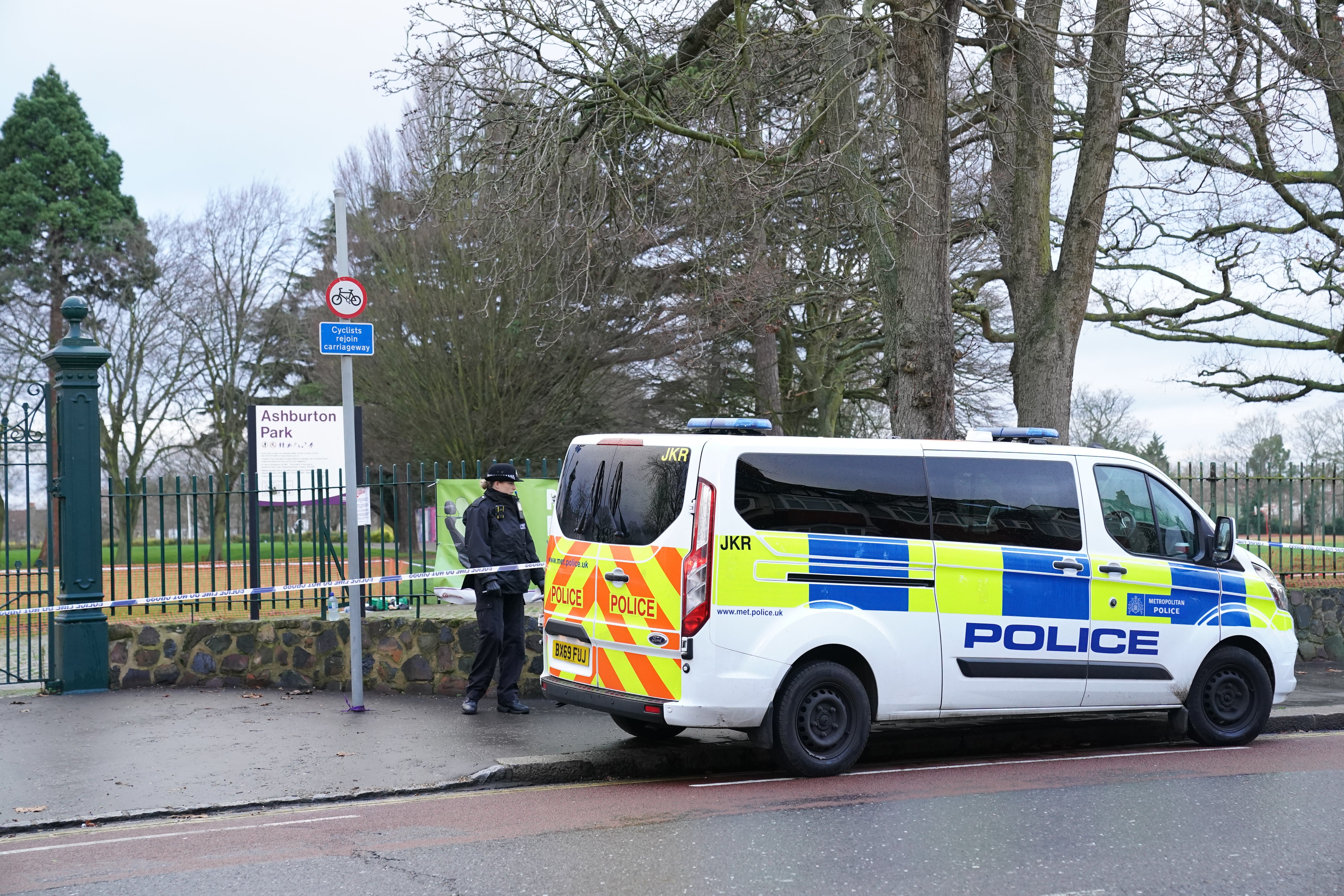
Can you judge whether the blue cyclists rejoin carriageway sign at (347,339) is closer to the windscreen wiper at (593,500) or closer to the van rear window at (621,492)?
the van rear window at (621,492)

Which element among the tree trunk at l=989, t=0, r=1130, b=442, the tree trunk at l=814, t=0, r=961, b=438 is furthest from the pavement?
the tree trunk at l=989, t=0, r=1130, b=442

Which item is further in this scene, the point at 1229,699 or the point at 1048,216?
the point at 1048,216

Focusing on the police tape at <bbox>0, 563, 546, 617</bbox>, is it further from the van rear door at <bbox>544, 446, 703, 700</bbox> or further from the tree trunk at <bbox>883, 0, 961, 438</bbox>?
the tree trunk at <bbox>883, 0, 961, 438</bbox>

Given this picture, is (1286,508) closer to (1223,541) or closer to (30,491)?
(1223,541)

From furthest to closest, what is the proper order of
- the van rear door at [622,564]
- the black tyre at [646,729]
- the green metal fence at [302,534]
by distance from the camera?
the green metal fence at [302,534] < the black tyre at [646,729] < the van rear door at [622,564]

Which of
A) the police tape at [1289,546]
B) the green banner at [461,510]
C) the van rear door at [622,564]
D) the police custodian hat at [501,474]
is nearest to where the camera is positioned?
the van rear door at [622,564]

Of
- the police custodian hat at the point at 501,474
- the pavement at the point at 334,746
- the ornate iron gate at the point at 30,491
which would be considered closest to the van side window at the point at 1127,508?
the pavement at the point at 334,746

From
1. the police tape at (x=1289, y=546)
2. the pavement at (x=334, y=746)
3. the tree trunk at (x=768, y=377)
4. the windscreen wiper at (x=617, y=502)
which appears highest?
the tree trunk at (x=768, y=377)

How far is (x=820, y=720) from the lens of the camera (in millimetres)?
7438

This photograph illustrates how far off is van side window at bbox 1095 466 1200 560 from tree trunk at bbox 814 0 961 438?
2.26m

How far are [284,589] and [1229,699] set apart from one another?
7.82 m

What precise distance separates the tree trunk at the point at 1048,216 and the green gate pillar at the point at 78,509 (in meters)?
8.63

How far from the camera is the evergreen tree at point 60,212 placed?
112ft

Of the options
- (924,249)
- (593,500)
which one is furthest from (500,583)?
(924,249)
